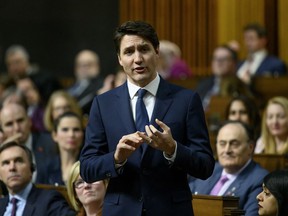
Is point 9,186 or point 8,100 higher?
point 8,100

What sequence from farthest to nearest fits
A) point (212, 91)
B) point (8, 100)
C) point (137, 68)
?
point (212, 91), point (8, 100), point (137, 68)

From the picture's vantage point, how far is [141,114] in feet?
12.1

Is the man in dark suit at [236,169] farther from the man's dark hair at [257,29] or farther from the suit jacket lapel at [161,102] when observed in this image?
the man's dark hair at [257,29]

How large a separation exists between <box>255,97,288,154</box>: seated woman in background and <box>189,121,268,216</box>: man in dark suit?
101 centimetres

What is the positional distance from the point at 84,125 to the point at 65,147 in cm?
58

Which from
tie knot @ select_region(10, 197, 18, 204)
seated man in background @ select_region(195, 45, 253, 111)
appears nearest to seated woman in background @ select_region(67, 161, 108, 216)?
tie knot @ select_region(10, 197, 18, 204)

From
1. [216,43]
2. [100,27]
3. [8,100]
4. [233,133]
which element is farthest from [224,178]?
[100,27]

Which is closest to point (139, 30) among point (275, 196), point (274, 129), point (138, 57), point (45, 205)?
point (138, 57)

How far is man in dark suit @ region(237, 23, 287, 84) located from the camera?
9.45 metres

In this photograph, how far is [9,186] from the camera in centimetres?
518

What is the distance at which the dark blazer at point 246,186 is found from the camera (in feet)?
16.5

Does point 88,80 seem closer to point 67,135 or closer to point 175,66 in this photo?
point 175,66

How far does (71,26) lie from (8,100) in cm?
334

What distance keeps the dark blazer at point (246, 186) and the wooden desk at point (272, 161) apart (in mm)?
526
